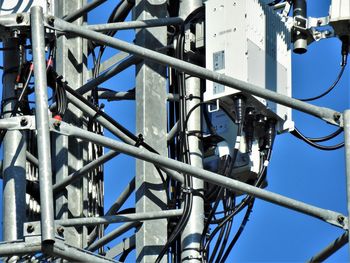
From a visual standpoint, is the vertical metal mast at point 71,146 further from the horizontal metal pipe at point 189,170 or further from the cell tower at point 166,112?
the horizontal metal pipe at point 189,170

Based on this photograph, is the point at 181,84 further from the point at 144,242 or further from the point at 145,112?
the point at 144,242

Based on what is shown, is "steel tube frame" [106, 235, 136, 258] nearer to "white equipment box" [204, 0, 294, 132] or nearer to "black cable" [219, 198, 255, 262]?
"black cable" [219, 198, 255, 262]

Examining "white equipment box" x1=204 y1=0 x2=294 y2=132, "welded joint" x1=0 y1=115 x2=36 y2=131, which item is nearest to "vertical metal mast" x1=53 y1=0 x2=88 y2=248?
"white equipment box" x1=204 y1=0 x2=294 y2=132

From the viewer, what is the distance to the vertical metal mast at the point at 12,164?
43.6ft

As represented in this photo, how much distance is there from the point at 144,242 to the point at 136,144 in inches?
30.7

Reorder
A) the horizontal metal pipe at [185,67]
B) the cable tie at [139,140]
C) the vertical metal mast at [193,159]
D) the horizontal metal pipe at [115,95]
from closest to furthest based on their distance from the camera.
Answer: the horizontal metal pipe at [185,67], the vertical metal mast at [193,159], the cable tie at [139,140], the horizontal metal pipe at [115,95]

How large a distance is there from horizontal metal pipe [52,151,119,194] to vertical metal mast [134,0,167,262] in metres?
0.24

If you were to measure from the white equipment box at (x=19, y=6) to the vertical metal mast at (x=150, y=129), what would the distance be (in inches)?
39.5

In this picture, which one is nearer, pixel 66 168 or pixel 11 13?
pixel 11 13

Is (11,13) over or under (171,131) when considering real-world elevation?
over

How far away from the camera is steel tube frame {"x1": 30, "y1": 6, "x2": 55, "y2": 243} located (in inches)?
475

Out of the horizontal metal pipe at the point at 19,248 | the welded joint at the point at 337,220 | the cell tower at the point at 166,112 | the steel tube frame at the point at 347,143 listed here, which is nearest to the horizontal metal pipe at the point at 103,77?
the cell tower at the point at 166,112

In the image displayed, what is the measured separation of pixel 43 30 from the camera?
1305 centimetres

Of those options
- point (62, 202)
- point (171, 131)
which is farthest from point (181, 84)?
point (62, 202)
